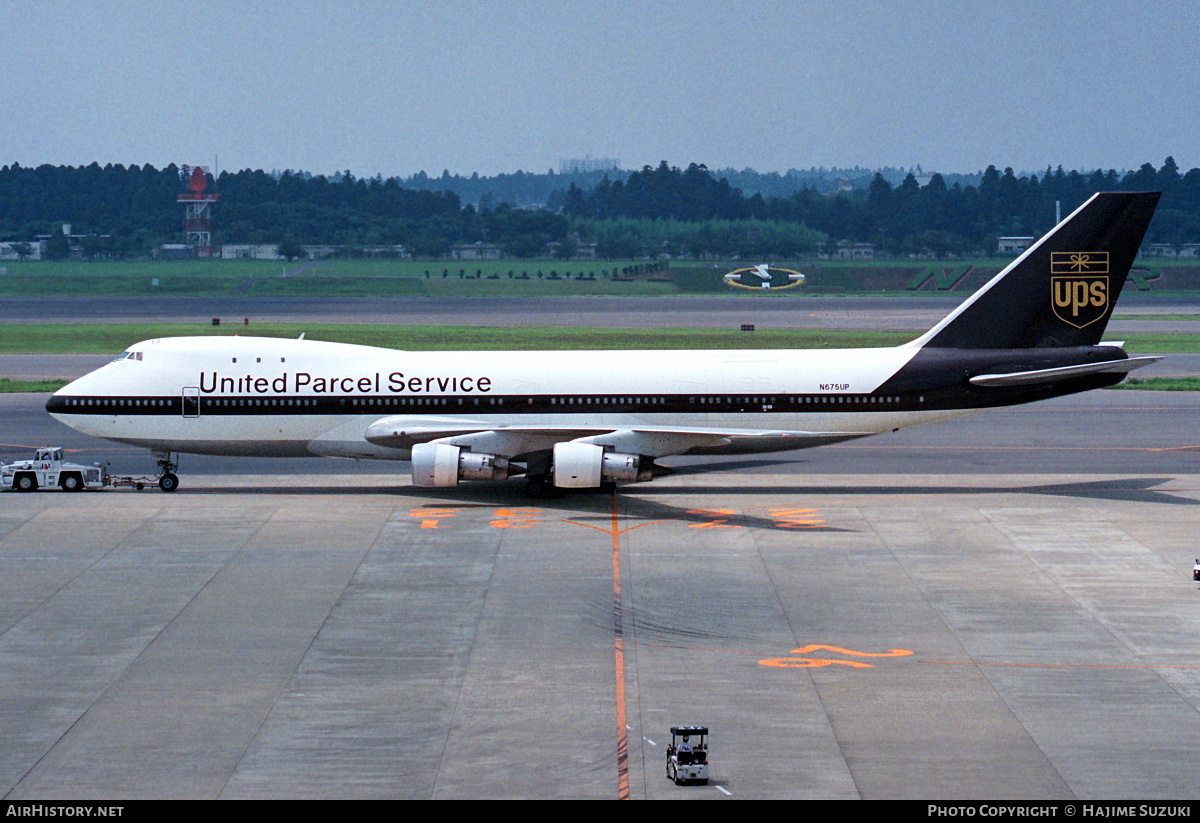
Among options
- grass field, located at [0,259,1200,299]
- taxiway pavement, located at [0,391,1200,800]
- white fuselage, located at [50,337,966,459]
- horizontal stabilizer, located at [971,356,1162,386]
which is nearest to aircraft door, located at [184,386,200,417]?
white fuselage, located at [50,337,966,459]

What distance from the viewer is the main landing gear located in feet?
134

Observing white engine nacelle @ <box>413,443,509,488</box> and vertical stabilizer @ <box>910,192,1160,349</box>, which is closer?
white engine nacelle @ <box>413,443,509,488</box>

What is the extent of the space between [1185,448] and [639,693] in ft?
110

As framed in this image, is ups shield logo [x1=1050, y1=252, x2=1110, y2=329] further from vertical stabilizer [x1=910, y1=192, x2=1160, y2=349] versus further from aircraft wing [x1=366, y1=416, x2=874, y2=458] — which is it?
aircraft wing [x1=366, y1=416, x2=874, y2=458]

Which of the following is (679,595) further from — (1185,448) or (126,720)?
(1185,448)

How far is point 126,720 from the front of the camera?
20.5 m

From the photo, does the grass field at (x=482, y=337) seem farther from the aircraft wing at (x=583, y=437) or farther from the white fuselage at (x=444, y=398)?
the aircraft wing at (x=583, y=437)

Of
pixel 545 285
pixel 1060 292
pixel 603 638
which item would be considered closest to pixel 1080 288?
pixel 1060 292

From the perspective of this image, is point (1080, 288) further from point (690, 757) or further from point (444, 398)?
point (690, 757)

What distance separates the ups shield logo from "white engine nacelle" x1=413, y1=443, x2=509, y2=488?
695 inches

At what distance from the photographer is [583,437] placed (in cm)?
3894

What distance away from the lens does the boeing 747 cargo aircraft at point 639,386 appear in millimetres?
39781

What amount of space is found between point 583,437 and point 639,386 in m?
2.48

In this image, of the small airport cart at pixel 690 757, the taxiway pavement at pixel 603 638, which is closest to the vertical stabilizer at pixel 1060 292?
the taxiway pavement at pixel 603 638
